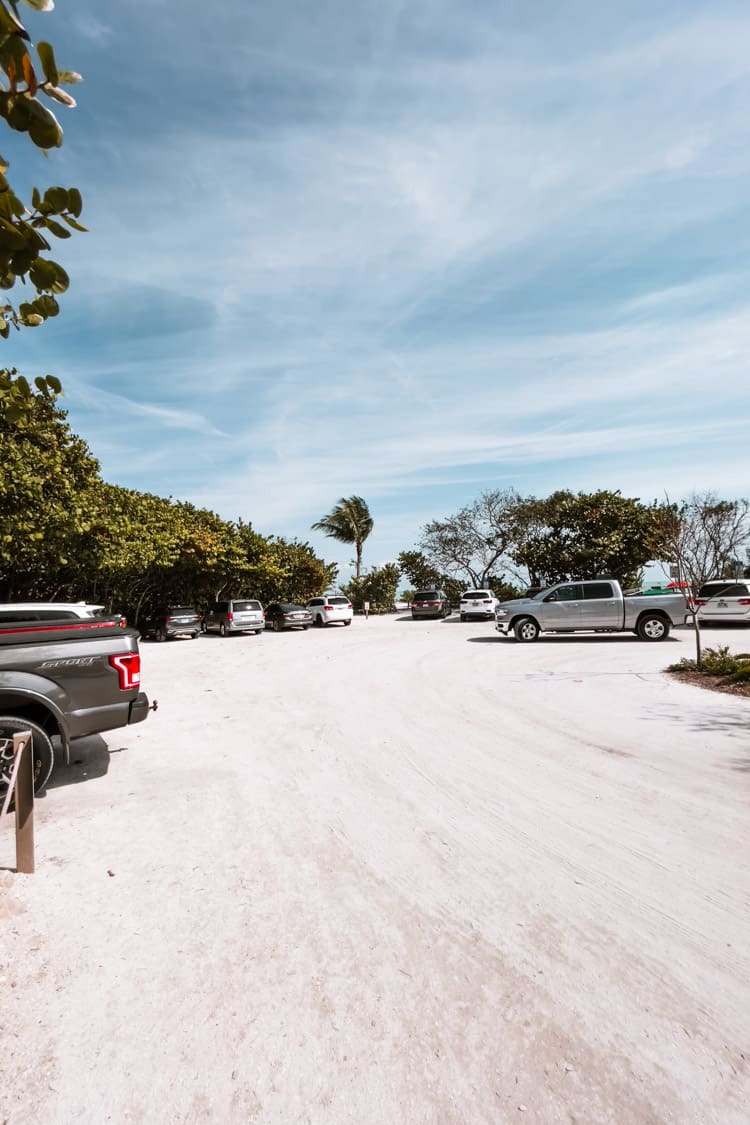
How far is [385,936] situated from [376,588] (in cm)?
3684

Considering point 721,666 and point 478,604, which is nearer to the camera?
point 721,666

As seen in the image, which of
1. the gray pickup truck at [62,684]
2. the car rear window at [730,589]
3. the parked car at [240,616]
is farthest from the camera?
the parked car at [240,616]

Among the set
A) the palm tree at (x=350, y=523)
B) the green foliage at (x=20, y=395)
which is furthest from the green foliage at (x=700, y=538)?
the palm tree at (x=350, y=523)

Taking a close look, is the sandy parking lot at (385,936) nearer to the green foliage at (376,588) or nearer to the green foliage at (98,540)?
the green foliage at (98,540)

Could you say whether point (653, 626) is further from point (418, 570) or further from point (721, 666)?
point (418, 570)

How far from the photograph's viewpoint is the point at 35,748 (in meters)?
4.50

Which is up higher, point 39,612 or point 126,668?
point 39,612

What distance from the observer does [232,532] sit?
1200 inches

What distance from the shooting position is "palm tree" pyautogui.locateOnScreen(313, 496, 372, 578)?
45.9 m

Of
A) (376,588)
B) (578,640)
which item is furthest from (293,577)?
(578,640)

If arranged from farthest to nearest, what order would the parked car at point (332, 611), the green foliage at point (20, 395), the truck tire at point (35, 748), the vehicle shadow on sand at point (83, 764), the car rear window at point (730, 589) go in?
the parked car at point (332, 611) → the car rear window at point (730, 589) → the vehicle shadow on sand at point (83, 764) → the truck tire at point (35, 748) → the green foliage at point (20, 395)

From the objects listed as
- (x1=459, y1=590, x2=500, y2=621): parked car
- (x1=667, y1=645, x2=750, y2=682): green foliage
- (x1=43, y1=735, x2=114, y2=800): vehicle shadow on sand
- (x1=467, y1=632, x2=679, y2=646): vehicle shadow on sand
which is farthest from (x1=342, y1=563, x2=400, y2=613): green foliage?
(x1=43, y1=735, x2=114, y2=800): vehicle shadow on sand

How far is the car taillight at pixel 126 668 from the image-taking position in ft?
16.3

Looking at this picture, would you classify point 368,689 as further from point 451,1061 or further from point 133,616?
point 133,616
